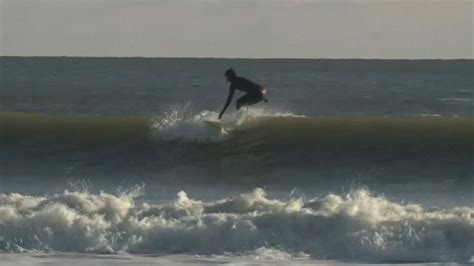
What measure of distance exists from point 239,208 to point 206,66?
3893cm

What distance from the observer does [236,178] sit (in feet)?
51.9

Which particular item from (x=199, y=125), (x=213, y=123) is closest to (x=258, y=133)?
(x=213, y=123)

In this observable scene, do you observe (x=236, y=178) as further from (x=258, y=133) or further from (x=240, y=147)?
(x=258, y=133)

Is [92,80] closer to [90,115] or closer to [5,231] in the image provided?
[90,115]

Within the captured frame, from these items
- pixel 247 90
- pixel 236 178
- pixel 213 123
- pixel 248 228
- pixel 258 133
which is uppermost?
pixel 213 123

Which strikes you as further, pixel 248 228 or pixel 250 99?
pixel 250 99

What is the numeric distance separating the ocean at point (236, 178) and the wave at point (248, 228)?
0.02 meters

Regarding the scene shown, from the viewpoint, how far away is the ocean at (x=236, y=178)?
35.8 feet

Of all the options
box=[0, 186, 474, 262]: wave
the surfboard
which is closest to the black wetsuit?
the surfboard

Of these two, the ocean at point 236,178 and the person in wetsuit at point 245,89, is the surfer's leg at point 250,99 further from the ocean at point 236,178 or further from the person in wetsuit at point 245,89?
the ocean at point 236,178

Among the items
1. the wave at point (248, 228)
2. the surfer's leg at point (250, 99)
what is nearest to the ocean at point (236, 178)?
the wave at point (248, 228)

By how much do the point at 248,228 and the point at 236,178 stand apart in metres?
4.60

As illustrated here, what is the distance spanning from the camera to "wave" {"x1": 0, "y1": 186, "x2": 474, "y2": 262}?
10.8 m

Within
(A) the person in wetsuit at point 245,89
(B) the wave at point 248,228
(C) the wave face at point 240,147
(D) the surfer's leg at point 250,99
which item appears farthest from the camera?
(C) the wave face at point 240,147
